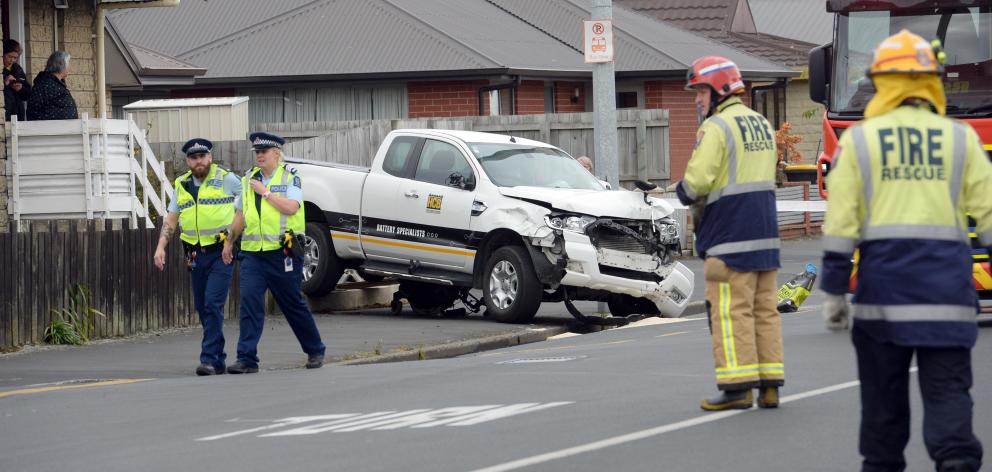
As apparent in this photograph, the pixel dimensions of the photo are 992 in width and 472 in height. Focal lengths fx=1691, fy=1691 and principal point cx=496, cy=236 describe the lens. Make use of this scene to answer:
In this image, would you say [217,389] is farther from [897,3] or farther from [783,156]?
[783,156]

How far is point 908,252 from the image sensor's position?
6449 mm

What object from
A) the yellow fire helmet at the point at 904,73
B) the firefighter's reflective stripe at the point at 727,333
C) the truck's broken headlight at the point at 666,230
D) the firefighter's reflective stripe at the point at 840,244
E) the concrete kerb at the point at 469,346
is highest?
the yellow fire helmet at the point at 904,73

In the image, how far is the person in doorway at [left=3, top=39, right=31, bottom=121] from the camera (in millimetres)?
17531

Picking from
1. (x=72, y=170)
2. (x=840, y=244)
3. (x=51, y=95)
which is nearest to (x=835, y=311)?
(x=840, y=244)

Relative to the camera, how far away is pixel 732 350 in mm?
9148

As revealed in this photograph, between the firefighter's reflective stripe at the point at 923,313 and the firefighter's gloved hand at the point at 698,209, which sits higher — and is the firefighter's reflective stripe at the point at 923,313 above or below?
below

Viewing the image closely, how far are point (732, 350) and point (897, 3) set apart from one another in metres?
7.51

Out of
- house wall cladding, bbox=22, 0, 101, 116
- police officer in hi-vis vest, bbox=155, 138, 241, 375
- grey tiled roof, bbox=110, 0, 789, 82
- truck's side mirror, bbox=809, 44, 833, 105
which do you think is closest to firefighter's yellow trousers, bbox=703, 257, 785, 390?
police officer in hi-vis vest, bbox=155, 138, 241, 375

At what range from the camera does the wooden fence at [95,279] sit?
14680mm

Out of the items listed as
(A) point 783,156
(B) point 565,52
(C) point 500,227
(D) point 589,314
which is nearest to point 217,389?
(C) point 500,227

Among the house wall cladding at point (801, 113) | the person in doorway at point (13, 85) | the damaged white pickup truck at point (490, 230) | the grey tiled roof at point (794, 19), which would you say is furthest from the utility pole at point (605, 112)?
the grey tiled roof at point (794, 19)

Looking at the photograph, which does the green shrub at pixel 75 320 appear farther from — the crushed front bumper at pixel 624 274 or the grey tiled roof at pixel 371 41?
the grey tiled roof at pixel 371 41

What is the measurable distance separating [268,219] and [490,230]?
4.55 m

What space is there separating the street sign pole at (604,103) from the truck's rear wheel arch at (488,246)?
1.82 metres
